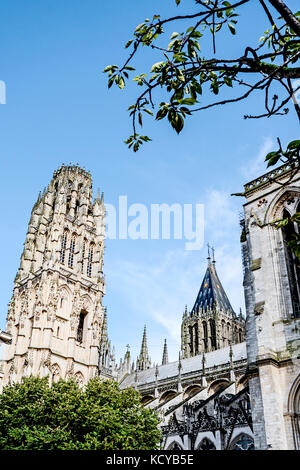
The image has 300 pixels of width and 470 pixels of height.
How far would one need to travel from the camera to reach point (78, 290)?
38.9m

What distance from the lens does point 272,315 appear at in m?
15.3

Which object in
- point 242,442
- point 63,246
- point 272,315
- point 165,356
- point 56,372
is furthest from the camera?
point 165,356

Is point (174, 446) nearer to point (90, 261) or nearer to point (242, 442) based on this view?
point (242, 442)

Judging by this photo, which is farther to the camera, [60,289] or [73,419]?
[60,289]

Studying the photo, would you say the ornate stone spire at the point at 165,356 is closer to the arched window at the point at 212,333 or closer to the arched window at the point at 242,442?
the arched window at the point at 212,333

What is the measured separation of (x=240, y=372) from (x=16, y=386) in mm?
17049

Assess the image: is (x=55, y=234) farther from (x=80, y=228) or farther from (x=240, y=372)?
(x=240, y=372)

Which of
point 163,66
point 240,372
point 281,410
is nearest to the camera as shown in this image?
point 163,66

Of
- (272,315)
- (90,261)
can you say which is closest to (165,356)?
(90,261)

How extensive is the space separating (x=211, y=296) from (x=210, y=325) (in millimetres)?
5795

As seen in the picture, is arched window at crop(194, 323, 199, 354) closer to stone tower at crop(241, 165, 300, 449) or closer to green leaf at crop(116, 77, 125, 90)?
stone tower at crop(241, 165, 300, 449)

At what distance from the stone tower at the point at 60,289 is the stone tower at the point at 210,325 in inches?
772

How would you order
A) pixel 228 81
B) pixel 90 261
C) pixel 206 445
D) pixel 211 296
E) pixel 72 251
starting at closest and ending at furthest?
pixel 228 81 < pixel 206 445 < pixel 72 251 < pixel 90 261 < pixel 211 296

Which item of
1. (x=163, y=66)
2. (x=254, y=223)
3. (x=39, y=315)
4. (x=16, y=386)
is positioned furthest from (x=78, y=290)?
(x=163, y=66)
